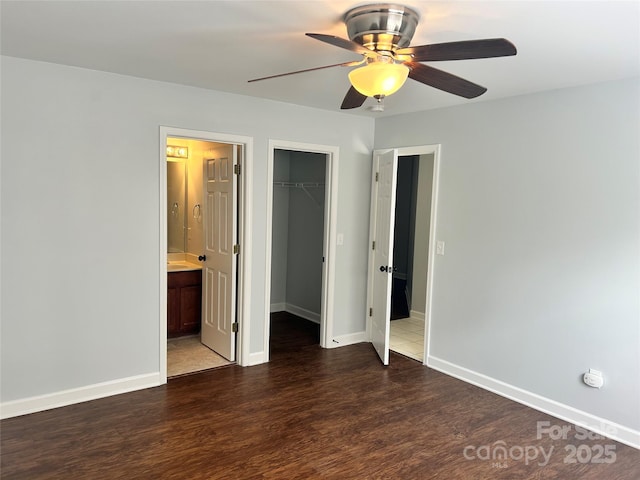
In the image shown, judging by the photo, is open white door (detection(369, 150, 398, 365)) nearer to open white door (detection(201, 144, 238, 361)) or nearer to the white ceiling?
the white ceiling

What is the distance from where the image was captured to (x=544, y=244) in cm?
346

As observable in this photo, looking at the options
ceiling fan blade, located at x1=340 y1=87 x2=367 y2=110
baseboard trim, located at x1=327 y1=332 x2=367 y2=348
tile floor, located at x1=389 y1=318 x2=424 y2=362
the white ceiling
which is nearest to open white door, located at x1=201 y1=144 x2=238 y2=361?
the white ceiling

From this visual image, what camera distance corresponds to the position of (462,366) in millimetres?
4094

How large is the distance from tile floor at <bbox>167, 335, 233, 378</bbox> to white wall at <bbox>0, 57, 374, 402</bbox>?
40 centimetres

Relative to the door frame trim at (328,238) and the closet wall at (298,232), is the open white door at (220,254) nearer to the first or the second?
the door frame trim at (328,238)

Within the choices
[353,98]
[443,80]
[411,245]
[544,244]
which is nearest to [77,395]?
[353,98]

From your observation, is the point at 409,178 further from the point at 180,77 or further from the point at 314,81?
the point at 180,77

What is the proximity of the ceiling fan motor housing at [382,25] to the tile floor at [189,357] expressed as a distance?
10.4ft

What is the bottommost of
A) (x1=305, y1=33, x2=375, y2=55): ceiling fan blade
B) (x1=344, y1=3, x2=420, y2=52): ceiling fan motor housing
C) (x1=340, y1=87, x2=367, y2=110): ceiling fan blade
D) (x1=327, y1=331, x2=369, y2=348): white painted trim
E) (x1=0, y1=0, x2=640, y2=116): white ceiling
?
(x1=327, y1=331, x2=369, y2=348): white painted trim

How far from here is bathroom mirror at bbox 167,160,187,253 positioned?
17.0 ft

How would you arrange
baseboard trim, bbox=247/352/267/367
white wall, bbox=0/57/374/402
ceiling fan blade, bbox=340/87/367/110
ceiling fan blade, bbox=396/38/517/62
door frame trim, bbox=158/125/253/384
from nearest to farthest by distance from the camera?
ceiling fan blade, bbox=396/38/517/62 → ceiling fan blade, bbox=340/87/367/110 → white wall, bbox=0/57/374/402 → door frame trim, bbox=158/125/253/384 → baseboard trim, bbox=247/352/267/367

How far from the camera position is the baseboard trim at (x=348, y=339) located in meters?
4.87

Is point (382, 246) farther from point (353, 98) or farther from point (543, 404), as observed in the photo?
point (353, 98)

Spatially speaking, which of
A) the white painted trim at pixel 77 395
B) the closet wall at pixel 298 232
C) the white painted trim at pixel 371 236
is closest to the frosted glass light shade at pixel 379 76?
the white painted trim at pixel 371 236
